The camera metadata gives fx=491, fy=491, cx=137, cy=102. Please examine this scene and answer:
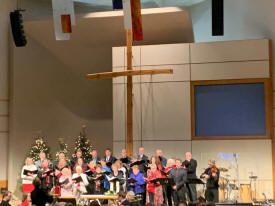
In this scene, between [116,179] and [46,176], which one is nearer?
[116,179]

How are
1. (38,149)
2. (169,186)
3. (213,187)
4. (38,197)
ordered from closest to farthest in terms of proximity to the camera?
(38,197) < (213,187) < (169,186) < (38,149)

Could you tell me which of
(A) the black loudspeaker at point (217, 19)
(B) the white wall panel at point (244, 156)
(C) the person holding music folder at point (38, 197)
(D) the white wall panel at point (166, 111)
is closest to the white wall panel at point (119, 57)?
(D) the white wall panel at point (166, 111)

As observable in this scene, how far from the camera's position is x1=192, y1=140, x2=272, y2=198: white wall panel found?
1395 centimetres

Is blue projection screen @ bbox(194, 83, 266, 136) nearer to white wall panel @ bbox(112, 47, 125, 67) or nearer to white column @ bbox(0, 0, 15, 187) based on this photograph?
white wall panel @ bbox(112, 47, 125, 67)

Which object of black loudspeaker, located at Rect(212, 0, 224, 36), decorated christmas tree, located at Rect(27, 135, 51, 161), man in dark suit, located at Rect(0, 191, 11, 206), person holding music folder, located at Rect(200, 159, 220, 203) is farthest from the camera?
decorated christmas tree, located at Rect(27, 135, 51, 161)

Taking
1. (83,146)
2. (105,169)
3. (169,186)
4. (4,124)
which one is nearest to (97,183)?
(105,169)

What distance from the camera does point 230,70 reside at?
47.8 ft

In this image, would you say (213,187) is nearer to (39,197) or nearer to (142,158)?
(142,158)

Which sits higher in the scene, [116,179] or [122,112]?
[122,112]

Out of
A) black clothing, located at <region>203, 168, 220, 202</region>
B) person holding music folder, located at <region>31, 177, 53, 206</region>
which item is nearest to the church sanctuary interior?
black clothing, located at <region>203, 168, 220, 202</region>

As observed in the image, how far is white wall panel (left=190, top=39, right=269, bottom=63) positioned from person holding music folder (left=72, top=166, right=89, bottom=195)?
513cm

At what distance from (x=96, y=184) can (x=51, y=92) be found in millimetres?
6272

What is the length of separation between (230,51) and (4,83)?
7.72 metres

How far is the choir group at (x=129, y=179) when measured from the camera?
38.9ft
